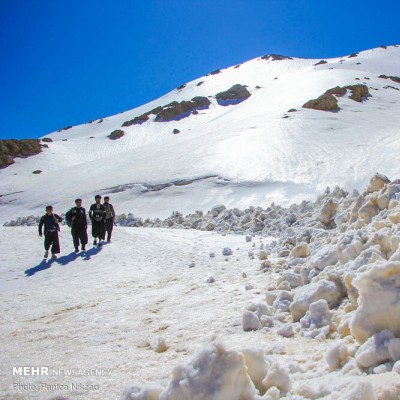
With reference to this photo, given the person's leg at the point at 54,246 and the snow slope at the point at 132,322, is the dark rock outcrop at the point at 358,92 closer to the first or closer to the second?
the snow slope at the point at 132,322

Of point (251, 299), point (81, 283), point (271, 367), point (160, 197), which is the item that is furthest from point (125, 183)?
point (271, 367)

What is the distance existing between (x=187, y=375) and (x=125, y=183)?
20.2 metres

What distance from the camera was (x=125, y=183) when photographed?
71.3 feet

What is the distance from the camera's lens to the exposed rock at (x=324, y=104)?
30844 mm

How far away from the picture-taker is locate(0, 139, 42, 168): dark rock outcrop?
42228mm

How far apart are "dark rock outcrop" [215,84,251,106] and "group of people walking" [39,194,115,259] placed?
50.3 meters

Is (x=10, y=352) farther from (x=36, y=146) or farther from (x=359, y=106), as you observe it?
Result: (x=36, y=146)

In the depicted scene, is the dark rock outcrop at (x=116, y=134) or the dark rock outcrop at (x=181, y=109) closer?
the dark rock outcrop at (x=116, y=134)

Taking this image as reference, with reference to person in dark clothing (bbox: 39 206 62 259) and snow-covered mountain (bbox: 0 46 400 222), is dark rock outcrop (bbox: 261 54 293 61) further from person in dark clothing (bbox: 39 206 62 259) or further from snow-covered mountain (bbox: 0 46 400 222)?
person in dark clothing (bbox: 39 206 62 259)

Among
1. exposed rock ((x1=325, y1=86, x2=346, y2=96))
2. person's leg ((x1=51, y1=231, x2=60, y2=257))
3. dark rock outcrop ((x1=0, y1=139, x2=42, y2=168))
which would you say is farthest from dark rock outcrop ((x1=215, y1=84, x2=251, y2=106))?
person's leg ((x1=51, y1=231, x2=60, y2=257))

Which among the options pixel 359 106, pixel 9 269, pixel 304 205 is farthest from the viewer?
pixel 359 106

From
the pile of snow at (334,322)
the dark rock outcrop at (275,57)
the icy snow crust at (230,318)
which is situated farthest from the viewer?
the dark rock outcrop at (275,57)

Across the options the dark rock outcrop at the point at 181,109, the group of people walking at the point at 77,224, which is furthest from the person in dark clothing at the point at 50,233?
the dark rock outcrop at the point at 181,109

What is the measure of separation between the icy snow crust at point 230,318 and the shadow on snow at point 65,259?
3.4 inches
